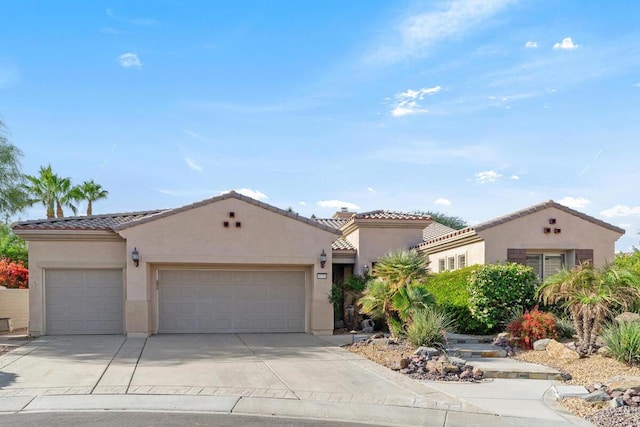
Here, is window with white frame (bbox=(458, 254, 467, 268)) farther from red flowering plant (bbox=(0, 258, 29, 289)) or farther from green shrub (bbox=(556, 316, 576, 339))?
red flowering plant (bbox=(0, 258, 29, 289))

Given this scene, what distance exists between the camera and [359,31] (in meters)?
15.1

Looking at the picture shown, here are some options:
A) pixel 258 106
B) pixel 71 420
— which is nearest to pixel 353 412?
pixel 71 420

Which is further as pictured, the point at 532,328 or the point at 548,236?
the point at 548,236

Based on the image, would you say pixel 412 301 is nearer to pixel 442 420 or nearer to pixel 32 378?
pixel 442 420

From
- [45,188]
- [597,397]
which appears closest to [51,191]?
[45,188]

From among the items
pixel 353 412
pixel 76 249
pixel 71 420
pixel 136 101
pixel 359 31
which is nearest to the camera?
pixel 71 420

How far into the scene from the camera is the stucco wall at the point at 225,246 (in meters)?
19.2

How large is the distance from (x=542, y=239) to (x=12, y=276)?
2132 centimetres

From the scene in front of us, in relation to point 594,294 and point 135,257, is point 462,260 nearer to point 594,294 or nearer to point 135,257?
point 594,294

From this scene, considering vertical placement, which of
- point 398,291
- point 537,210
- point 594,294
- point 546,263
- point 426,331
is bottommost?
point 426,331

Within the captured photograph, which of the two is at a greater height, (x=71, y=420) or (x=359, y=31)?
(x=359, y=31)

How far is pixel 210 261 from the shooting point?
64.5 feet

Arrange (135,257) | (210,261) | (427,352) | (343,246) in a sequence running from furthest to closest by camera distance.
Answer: (343,246), (210,261), (135,257), (427,352)

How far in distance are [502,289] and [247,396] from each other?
958cm
